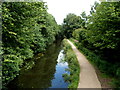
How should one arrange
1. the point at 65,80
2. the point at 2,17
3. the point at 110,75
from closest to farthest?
the point at 2,17, the point at 110,75, the point at 65,80

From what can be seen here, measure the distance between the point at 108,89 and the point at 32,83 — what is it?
17.6ft

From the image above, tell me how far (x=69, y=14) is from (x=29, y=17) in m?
48.6

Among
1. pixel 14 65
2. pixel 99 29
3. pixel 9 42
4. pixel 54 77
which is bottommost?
pixel 54 77

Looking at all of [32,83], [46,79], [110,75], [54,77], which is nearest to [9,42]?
[32,83]

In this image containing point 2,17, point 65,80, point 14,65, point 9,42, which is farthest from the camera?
point 65,80

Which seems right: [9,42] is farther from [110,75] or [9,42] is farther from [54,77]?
[110,75]

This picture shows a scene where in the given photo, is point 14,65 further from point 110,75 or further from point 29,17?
point 110,75

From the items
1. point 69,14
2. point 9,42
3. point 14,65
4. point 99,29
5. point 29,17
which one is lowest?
point 14,65

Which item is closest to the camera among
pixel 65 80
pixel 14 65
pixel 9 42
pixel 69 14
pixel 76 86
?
pixel 14 65

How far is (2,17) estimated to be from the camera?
5781 millimetres

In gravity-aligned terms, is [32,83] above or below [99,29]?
below

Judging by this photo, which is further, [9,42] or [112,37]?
[112,37]

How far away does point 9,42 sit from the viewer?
7.23 m

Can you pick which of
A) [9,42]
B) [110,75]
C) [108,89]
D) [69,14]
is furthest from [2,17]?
[69,14]
